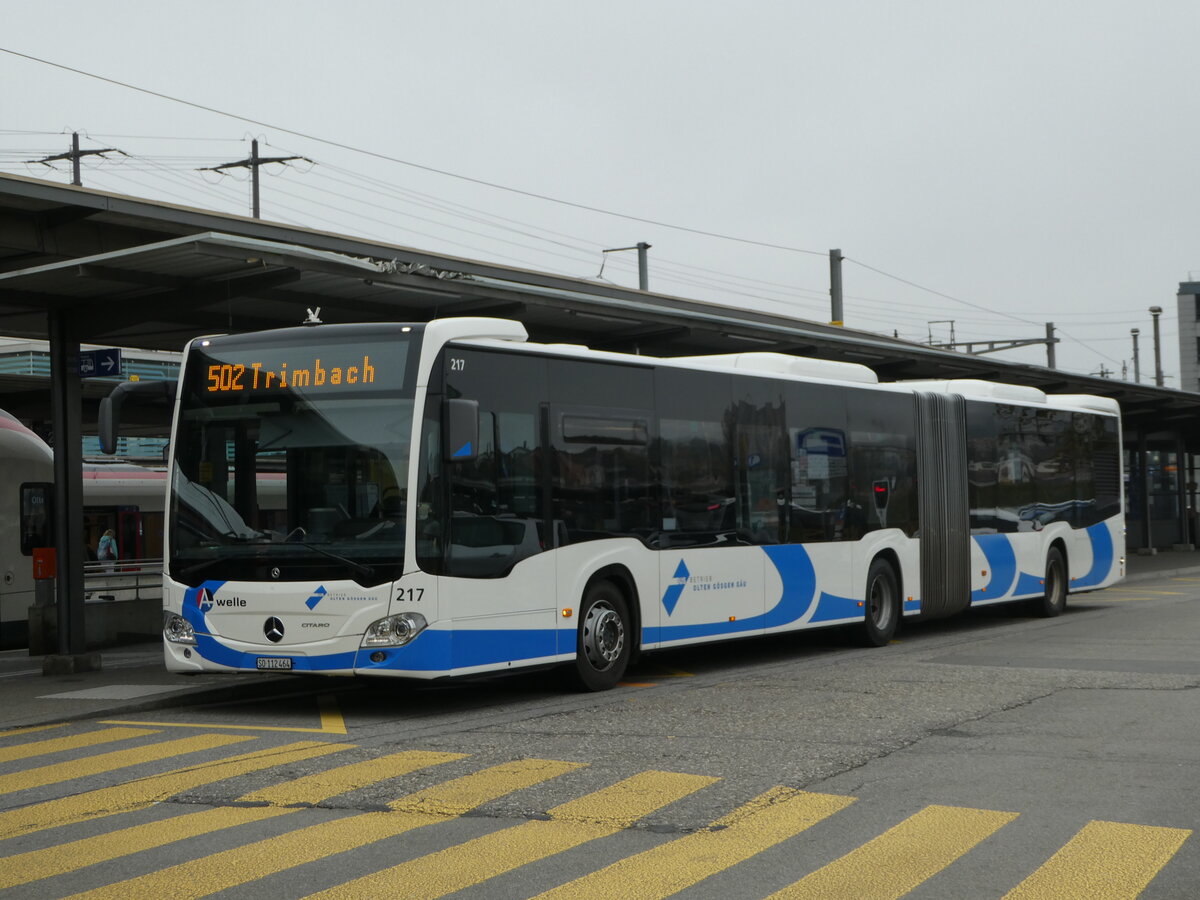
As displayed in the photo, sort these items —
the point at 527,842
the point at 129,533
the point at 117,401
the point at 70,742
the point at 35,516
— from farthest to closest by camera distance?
the point at 129,533
the point at 35,516
the point at 117,401
the point at 70,742
the point at 527,842

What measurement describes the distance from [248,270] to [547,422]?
3398 millimetres

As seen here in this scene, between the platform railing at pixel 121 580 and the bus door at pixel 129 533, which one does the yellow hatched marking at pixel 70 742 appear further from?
the bus door at pixel 129 533

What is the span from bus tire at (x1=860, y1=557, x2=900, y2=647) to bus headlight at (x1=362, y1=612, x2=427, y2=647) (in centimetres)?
713

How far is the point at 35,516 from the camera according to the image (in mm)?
21359

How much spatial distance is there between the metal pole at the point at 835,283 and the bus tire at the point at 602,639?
106 feet

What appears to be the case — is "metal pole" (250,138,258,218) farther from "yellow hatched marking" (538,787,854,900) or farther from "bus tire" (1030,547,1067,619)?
"yellow hatched marking" (538,787,854,900)

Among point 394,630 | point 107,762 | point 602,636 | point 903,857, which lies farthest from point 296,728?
point 903,857

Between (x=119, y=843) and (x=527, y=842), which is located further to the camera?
(x=119, y=843)

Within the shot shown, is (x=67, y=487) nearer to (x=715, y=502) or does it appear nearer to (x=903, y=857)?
(x=715, y=502)

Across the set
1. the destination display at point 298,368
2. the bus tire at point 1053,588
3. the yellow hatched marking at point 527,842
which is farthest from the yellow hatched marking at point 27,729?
the bus tire at point 1053,588

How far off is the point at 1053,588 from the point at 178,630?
45.1ft

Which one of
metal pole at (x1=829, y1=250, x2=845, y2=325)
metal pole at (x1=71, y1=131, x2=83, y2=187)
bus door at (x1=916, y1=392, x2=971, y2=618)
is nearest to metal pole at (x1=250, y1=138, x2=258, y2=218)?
metal pole at (x1=71, y1=131, x2=83, y2=187)

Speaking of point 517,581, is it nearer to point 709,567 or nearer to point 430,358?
point 430,358

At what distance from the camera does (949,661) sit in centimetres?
1441
